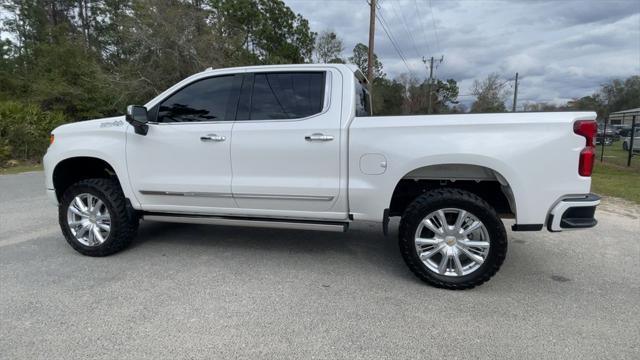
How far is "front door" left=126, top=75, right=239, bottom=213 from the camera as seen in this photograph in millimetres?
3777

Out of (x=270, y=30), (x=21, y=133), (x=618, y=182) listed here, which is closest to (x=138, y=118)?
(x=618, y=182)

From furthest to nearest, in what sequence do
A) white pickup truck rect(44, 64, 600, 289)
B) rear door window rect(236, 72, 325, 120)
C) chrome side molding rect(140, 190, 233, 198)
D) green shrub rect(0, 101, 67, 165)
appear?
1. green shrub rect(0, 101, 67, 165)
2. chrome side molding rect(140, 190, 233, 198)
3. rear door window rect(236, 72, 325, 120)
4. white pickup truck rect(44, 64, 600, 289)

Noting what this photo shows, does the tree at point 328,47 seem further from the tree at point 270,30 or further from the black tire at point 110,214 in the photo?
the black tire at point 110,214

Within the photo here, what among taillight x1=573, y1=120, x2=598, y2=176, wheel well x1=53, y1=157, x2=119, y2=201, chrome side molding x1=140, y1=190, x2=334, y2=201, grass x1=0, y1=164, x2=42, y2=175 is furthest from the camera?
grass x1=0, y1=164, x2=42, y2=175

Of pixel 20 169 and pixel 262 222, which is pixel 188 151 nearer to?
pixel 262 222

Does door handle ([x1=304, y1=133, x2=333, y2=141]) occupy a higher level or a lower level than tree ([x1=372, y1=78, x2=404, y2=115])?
lower

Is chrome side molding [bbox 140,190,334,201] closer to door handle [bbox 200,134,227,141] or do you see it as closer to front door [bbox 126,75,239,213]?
front door [bbox 126,75,239,213]

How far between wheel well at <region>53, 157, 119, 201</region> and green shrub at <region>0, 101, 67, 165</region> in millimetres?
12629

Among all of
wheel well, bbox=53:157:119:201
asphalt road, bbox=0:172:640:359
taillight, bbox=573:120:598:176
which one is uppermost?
taillight, bbox=573:120:598:176

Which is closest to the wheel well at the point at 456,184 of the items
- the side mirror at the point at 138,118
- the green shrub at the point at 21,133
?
the side mirror at the point at 138,118

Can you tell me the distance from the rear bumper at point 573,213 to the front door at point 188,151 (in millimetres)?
2899

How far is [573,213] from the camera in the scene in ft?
10.3

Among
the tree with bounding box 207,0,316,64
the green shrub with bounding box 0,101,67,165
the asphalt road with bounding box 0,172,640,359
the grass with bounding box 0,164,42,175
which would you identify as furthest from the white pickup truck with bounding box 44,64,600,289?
the tree with bounding box 207,0,316,64

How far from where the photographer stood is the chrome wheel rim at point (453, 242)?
329 centimetres
